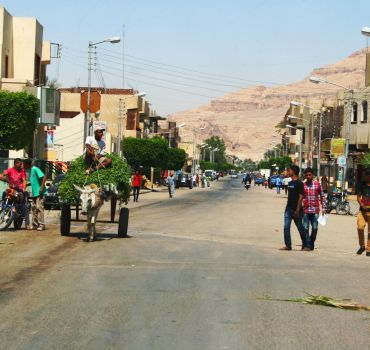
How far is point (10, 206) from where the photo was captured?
19.9 meters

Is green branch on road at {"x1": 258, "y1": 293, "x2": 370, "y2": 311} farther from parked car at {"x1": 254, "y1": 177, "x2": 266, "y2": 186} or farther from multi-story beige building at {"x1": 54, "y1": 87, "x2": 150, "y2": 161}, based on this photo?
parked car at {"x1": 254, "y1": 177, "x2": 266, "y2": 186}

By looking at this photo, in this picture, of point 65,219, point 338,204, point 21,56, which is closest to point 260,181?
point 21,56

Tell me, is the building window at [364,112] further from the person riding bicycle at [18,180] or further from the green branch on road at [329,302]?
the green branch on road at [329,302]

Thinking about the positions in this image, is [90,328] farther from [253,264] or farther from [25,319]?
[253,264]

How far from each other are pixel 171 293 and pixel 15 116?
34.6 m

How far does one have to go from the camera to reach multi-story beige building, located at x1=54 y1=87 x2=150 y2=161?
3280 inches

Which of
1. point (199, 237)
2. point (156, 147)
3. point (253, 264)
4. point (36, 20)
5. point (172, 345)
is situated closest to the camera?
point (172, 345)

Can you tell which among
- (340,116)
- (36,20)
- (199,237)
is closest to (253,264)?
(199,237)

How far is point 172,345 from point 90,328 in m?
1.04

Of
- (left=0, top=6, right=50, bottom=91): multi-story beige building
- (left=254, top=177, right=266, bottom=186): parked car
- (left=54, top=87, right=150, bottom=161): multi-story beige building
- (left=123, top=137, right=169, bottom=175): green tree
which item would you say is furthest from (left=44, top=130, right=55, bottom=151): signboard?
(left=254, top=177, right=266, bottom=186): parked car

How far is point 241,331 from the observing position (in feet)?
25.6

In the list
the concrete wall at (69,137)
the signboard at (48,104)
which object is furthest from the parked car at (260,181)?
the signboard at (48,104)

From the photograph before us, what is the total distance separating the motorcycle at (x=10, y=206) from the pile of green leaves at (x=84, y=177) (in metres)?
2.69

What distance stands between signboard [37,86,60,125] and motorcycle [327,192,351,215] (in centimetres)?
2250
